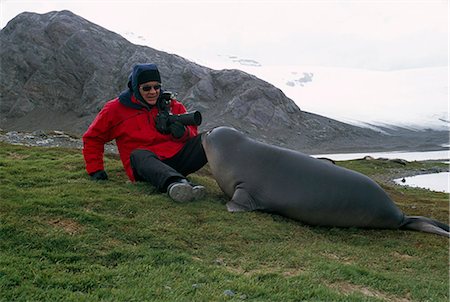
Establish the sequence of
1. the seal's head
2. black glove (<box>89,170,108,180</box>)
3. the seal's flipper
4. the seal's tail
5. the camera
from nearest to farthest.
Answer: the seal's flipper, the seal's tail, the camera, the seal's head, black glove (<box>89,170,108,180</box>)

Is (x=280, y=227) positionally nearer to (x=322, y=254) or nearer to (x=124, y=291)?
(x=322, y=254)

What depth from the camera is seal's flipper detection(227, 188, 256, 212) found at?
29.2ft

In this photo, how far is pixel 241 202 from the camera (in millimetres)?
9078

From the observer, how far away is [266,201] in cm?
910

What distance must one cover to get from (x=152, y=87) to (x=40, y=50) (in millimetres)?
119091

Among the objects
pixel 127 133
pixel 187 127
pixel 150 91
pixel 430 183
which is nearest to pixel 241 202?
pixel 187 127

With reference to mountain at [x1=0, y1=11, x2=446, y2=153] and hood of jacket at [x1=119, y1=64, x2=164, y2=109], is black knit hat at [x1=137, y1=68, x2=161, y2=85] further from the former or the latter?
mountain at [x1=0, y1=11, x2=446, y2=153]

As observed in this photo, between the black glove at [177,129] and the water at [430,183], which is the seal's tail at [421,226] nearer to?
the black glove at [177,129]

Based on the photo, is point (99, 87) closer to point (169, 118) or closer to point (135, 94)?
point (135, 94)

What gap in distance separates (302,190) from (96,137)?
421 centimetres

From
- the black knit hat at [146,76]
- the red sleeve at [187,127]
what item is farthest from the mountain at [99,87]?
the black knit hat at [146,76]

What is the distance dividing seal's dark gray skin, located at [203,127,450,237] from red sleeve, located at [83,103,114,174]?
2.23 meters

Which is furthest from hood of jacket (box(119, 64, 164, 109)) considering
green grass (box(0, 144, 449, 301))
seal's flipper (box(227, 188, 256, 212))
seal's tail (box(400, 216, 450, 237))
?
seal's tail (box(400, 216, 450, 237))

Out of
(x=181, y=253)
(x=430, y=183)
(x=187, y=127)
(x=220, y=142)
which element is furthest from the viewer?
(x=430, y=183)
